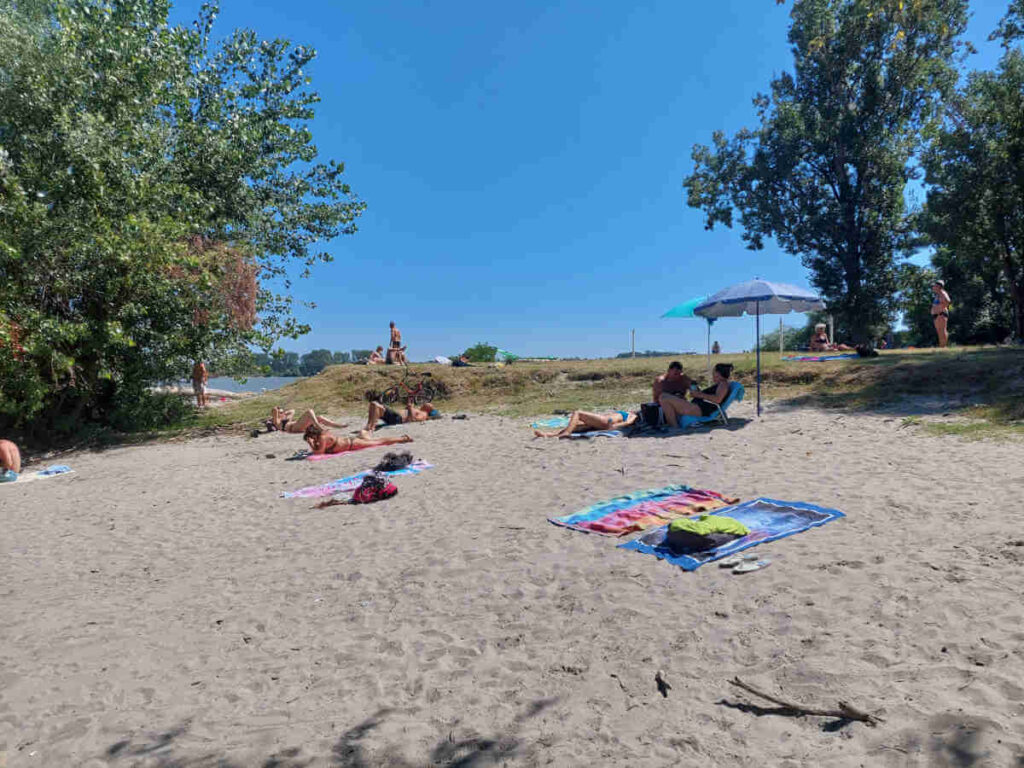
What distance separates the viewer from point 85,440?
1490 centimetres

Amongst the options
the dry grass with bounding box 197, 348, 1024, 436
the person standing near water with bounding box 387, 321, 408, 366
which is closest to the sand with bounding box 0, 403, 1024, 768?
the dry grass with bounding box 197, 348, 1024, 436

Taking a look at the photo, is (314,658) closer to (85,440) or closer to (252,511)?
(252,511)

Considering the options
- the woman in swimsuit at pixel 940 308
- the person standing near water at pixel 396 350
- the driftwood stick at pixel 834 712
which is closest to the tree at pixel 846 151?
the woman in swimsuit at pixel 940 308

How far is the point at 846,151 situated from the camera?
24938 millimetres

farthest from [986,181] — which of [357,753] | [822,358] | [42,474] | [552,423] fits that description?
[42,474]

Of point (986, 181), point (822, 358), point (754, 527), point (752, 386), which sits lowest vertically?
point (754, 527)

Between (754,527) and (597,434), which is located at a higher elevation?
(597,434)

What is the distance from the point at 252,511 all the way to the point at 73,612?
2.79m

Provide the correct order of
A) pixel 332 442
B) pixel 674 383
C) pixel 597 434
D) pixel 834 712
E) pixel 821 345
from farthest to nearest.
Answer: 1. pixel 821 345
2. pixel 332 442
3. pixel 674 383
4. pixel 597 434
5. pixel 834 712

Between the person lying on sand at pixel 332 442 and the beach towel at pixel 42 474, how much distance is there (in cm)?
484

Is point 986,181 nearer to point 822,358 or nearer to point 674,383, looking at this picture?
point 822,358

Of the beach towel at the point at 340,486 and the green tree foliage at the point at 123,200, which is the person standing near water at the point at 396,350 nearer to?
the green tree foliage at the point at 123,200

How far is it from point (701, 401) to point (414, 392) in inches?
441

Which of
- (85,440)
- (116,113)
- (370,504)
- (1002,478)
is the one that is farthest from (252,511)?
(116,113)
